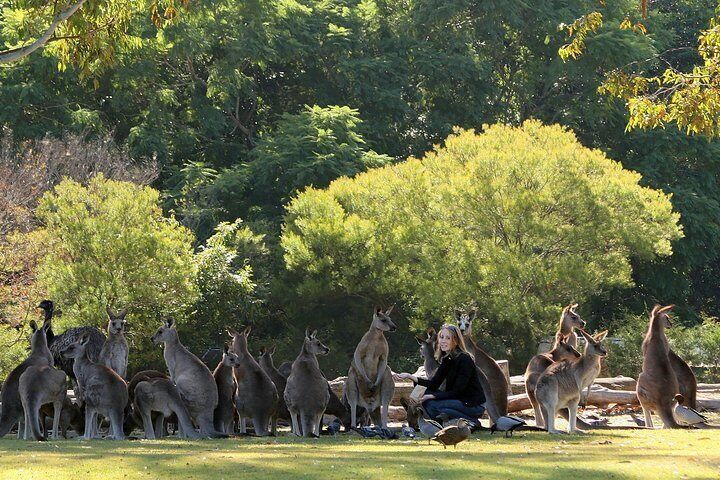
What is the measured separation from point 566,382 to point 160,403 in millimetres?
5036

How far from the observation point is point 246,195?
151 feet

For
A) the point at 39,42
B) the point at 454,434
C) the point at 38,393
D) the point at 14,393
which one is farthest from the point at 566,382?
the point at 39,42

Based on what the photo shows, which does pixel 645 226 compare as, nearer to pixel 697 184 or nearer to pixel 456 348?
pixel 697 184

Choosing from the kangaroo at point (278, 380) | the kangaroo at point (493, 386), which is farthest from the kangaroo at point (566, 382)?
the kangaroo at point (278, 380)

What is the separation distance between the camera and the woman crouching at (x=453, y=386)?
51.0 ft

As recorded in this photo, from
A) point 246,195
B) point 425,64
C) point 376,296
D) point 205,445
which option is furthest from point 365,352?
point 425,64

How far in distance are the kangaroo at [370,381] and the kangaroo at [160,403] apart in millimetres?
2765

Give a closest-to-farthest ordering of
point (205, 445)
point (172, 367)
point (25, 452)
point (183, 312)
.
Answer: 1. point (25, 452)
2. point (205, 445)
3. point (172, 367)
4. point (183, 312)

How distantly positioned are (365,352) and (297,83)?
116 ft

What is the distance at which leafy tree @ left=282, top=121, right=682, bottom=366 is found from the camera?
117 feet

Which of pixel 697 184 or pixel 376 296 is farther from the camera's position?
pixel 697 184

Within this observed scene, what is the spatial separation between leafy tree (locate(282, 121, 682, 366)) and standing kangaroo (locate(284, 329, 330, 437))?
18.4 metres

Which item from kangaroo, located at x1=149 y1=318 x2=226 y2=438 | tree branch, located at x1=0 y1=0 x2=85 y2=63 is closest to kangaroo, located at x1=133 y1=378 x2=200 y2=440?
kangaroo, located at x1=149 y1=318 x2=226 y2=438

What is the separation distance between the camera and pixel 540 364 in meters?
18.1
